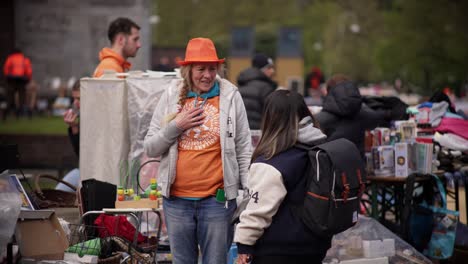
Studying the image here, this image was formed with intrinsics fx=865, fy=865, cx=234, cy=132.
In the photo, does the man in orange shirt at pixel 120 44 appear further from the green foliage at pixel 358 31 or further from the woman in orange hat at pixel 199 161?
the green foliage at pixel 358 31

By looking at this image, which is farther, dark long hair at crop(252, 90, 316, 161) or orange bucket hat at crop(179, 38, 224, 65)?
orange bucket hat at crop(179, 38, 224, 65)

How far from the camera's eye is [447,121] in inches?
374

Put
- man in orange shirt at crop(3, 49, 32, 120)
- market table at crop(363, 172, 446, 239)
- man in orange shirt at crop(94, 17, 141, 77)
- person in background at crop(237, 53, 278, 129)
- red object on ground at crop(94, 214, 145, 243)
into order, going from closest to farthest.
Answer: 1. red object on ground at crop(94, 214, 145, 243)
2. market table at crop(363, 172, 446, 239)
3. man in orange shirt at crop(94, 17, 141, 77)
4. person in background at crop(237, 53, 278, 129)
5. man in orange shirt at crop(3, 49, 32, 120)

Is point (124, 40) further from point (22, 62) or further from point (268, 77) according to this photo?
point (22, 62)

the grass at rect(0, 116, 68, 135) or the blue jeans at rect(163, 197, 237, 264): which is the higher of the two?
the blue jeans at rect(163, 197, 237, 264)

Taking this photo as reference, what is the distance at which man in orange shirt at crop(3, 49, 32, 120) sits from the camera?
24.1 m

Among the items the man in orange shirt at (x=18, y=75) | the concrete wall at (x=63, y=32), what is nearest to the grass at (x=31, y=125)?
the man in orange shirt at (x=18, y=75)

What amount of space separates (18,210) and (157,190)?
1.29 m

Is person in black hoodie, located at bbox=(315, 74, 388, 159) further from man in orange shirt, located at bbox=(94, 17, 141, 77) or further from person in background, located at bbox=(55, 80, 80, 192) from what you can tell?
person in background, located at bbox=(55, 80, 80, 192)

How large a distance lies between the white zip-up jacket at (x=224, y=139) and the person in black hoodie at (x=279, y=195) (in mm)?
746

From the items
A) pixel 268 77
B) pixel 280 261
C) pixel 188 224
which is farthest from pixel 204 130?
pixel 268 77

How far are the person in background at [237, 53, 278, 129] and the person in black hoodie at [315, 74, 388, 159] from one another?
219 centimetres

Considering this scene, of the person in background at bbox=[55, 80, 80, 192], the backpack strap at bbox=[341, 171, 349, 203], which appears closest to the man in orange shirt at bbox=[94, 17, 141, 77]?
the person in background at bbox=[55, 80, 80, 192]

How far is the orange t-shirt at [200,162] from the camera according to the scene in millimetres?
5793
